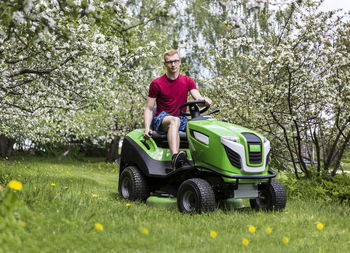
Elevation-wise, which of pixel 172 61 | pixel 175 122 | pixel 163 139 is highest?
pixel 172 61

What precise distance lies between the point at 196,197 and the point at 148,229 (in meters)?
0.92

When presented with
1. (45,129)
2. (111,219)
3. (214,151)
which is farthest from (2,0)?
(45,129)

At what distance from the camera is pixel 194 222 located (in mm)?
3766

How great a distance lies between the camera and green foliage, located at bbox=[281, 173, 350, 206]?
234 inches

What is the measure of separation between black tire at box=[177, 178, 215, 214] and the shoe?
0.30 meters

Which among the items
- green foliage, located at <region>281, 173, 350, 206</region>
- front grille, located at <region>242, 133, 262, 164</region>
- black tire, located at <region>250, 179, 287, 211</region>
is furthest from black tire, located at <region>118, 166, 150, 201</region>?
green foliage, located at <region>281, 173, 350, 206</region>

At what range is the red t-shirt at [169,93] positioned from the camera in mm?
5078

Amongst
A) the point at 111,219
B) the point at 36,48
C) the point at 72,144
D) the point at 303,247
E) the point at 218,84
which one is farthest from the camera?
the point at 72,144

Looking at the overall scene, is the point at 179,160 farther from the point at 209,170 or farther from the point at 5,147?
the point at 5,147

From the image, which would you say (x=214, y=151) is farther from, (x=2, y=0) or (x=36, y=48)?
(x=36, y=48)

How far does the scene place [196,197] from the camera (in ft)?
13.6

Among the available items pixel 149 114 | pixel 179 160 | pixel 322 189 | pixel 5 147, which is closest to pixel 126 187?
pixel 149 114

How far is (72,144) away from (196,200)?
14.4 metres

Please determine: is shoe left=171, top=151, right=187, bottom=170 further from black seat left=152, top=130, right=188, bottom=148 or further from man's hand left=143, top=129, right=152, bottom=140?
man's hand left=143, top=129, right=152, bottom=140
